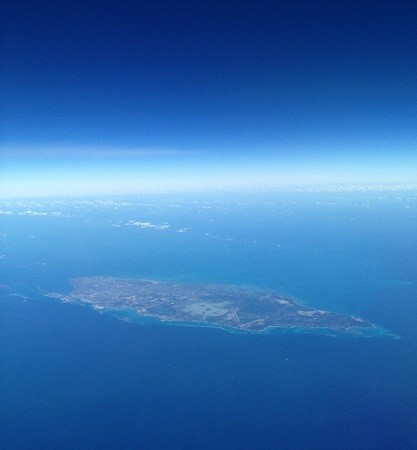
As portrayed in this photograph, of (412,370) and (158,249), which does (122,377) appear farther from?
(158,249)

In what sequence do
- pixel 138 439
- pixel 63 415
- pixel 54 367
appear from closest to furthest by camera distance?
pixel 138 439
pixel 63 415
pixel 54 367

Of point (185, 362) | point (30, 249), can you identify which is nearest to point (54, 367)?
point (185, 362)

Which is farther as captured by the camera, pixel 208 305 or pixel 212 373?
pixel 208 305

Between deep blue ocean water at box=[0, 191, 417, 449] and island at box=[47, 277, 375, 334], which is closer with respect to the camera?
deep blue ocean water at box=[0, 191, 417, 449]

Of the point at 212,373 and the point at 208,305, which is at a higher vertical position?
the point at 208,305

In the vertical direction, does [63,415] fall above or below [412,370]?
below

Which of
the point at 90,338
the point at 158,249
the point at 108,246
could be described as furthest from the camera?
the point at 108,246

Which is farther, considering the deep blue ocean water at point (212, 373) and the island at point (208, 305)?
the island at point (208, 305)

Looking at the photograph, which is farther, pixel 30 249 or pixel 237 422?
pixel 30 249
